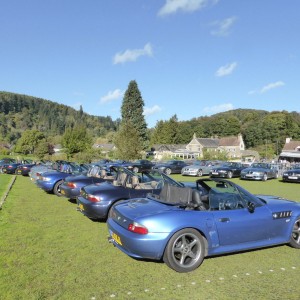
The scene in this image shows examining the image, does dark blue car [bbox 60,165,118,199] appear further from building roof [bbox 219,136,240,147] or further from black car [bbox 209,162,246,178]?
building roof [bbox 219,136,240,147]

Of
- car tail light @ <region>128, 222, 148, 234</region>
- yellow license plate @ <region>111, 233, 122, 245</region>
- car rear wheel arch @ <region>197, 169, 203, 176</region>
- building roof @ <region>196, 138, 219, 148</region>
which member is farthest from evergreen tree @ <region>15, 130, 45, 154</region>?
car tail light @ <region>128, 222, 148, 234</region>

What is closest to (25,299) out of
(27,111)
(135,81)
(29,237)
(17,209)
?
(29,237)

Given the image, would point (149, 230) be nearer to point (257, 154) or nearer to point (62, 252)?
point (62, 252)

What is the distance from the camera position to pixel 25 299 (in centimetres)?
374

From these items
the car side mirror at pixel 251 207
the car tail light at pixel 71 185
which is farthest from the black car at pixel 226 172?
the car side mirror at pixel 251 207

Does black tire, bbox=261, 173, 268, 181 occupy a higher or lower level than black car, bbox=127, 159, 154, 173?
lower

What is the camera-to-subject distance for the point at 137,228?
15.3ft

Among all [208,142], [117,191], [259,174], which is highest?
[208,142]

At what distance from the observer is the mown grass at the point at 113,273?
3988 millimetres

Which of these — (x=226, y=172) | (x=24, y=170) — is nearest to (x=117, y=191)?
(x=24, y=170)

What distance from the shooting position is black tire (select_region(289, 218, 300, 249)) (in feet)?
19.4

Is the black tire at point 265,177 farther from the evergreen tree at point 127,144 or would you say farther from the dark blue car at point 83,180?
the evergreen tree at point 127,144

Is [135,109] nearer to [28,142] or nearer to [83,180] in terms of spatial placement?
[28,142]

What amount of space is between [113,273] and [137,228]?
28.7 inches
